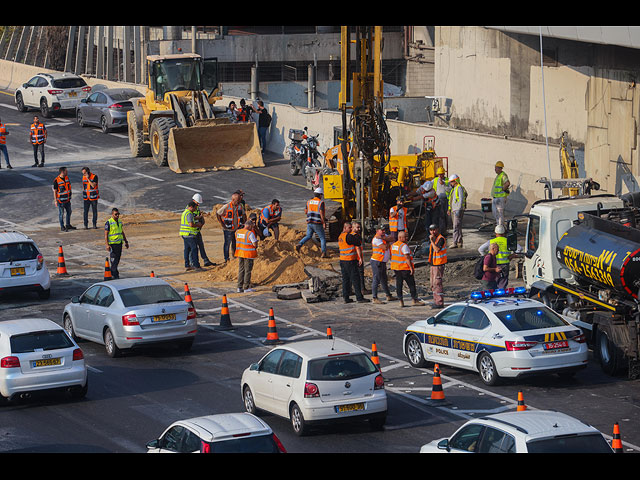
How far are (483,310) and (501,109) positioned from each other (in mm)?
24620

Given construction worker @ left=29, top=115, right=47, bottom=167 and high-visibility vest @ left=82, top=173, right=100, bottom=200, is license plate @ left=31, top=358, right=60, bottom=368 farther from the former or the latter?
construction worker @ left=29, top=115, right=47, bottom=167

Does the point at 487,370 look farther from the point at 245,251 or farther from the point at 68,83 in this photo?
the point at 68,83

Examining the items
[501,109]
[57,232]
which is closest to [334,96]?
[501,109]

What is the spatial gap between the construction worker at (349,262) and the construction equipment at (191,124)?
16093 millimetres

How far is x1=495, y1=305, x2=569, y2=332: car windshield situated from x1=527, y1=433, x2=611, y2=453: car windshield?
6210mm

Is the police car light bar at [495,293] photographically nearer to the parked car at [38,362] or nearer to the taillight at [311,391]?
the taillight at [311,391]

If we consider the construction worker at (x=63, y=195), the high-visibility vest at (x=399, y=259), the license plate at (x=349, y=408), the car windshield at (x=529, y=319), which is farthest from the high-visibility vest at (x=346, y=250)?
the construction worker at (x=63, y=195)

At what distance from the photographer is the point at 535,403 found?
1467 cm

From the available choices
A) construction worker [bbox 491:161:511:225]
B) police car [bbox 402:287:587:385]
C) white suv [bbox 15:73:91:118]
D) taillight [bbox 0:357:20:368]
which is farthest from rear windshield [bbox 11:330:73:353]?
white suv [bbox 15:73:91:118]

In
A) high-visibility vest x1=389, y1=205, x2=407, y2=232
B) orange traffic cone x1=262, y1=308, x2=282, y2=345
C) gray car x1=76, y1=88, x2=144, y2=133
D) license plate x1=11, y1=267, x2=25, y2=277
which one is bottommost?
orange traffic cone x1=262, y1=308, x2=282, y2=345

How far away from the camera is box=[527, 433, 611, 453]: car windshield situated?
29.5 feet

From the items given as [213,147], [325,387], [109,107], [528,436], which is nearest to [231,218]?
[213,147]

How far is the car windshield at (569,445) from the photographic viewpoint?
9000 mm
